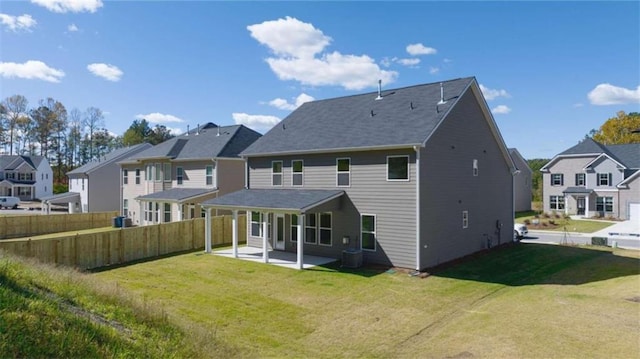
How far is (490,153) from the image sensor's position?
2222cm

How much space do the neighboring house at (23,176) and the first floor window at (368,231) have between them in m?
63.9

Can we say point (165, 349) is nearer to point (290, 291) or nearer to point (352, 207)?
point (290, 291)

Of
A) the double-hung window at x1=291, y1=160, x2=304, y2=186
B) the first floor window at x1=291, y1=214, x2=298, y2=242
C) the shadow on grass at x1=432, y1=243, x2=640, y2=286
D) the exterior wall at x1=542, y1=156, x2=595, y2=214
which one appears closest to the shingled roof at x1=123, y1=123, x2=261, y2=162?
the double-hung window at x1=291, y1=160, x2=304, y2=186

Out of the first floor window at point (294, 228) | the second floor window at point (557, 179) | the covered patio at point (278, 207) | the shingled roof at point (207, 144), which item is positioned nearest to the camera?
the covered patio at point (278, 207)

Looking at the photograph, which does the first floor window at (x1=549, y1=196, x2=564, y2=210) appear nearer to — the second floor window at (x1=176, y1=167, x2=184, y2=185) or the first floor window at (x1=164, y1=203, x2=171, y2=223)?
the second floor window at (x1=176, y1=167, x2=184, y2=185)

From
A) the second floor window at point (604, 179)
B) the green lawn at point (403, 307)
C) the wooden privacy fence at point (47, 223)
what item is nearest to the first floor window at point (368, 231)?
the green lawn at point (403, 307)

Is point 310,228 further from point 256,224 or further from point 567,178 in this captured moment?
point 567,178

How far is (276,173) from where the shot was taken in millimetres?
22250

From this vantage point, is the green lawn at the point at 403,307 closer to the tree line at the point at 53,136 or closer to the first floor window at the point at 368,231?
the first floor window at the point at 368,231

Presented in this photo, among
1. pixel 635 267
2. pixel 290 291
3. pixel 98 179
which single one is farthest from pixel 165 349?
pixel 98 179

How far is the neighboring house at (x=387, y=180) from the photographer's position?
55.9ft

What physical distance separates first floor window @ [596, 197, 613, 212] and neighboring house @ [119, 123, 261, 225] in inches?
1377

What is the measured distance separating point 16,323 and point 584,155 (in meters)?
49.2

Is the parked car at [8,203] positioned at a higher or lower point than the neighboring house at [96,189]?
lower
